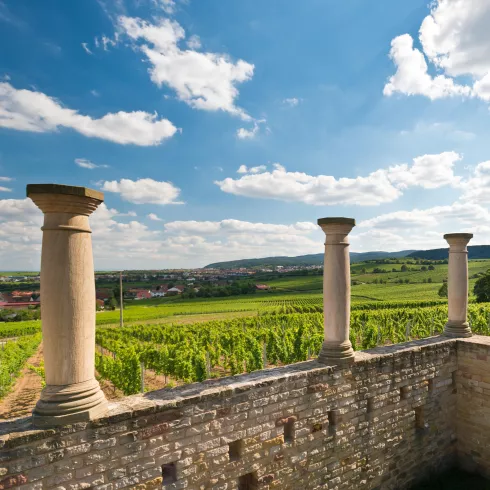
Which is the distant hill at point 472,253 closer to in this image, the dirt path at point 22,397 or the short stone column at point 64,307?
the dirt path at point 22,397

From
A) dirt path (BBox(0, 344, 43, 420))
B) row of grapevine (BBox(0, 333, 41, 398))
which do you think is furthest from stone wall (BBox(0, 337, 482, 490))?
row of grapevine (BBox(0, 333, 41, 398))

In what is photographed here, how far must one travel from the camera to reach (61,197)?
339 cm

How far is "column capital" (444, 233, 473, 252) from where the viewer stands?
7.36m

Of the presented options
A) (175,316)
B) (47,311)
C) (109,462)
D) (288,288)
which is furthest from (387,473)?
(288,288)

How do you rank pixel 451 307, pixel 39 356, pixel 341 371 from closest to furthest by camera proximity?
pixel 341 371 → pixel 451 307 → pixel 39 356

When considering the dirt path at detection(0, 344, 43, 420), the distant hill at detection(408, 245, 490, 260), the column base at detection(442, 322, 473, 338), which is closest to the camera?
the column base at detection(442, 322, 473, 338)

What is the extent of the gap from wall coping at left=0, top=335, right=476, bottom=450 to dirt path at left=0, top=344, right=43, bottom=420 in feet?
36.2

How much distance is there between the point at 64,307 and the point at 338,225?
396 cm

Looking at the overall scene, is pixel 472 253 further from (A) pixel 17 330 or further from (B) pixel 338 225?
(B) pixel 338 225

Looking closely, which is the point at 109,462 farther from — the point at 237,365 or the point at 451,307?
the point at 237,365

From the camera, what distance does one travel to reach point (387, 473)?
19.5 ft

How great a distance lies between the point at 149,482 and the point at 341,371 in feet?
10.1

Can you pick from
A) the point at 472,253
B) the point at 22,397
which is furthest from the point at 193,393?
the point at 472,253

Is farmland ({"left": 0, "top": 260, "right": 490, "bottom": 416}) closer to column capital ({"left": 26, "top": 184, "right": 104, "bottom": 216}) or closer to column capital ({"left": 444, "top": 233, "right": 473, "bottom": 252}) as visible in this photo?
column capital ({"left": 444, "top": 233, "right": 473, "bottom": 252})
